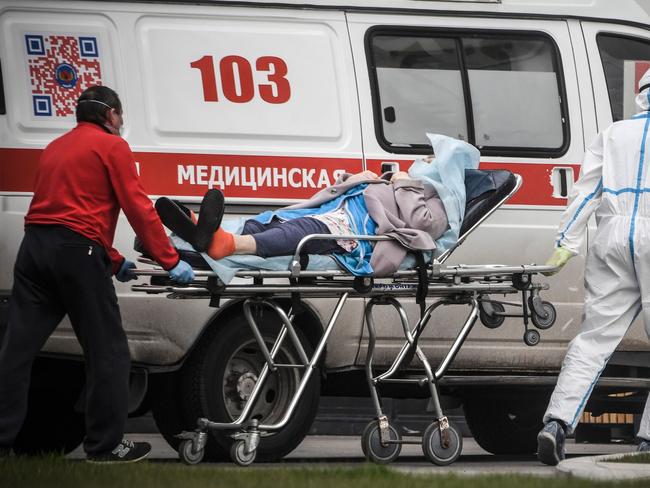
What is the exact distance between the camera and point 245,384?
306 inches

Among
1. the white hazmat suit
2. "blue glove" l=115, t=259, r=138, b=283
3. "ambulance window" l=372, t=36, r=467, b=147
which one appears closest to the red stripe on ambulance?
"ambulance window" l=372, t=36, r=467, b=147

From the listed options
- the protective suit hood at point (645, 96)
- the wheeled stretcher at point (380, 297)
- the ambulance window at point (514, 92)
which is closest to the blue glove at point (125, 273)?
the wheeled stretcher at point (380, 297)

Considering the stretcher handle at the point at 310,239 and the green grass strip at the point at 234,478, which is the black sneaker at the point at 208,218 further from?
the green grass strip at the point at 234,478

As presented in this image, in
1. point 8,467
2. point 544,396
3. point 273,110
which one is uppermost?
point 273,110

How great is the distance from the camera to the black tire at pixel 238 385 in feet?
25.1

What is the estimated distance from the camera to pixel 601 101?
8.42m

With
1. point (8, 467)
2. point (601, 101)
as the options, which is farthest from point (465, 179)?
point (8, 467)

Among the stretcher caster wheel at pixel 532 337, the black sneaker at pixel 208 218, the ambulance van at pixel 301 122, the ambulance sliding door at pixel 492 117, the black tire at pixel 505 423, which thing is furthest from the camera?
the black tire at pixel 505 423

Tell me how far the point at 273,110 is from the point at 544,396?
8.76 feet

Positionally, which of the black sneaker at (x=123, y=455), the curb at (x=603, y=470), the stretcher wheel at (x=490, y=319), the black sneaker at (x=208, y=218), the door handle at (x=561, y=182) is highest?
the black sneaker at (x=208, y=218)

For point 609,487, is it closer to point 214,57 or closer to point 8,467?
point 8,467

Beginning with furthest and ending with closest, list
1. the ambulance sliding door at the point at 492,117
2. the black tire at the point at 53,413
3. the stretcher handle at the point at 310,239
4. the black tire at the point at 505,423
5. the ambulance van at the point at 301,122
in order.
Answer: the black tire at the point at 505,423
the ambulance sliding door at the point at 492,117
the black tire at the point at 53,413
the ambulance van at the point at 301,122
the stretcher handle at the point at 310,239

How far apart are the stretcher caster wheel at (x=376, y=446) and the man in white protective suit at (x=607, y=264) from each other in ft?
2.36

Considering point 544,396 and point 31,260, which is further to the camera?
point 544,396
